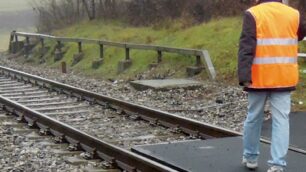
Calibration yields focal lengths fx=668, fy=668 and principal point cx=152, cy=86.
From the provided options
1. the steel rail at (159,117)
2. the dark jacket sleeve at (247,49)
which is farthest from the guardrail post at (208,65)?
the dark jacket sleeve at (247,49)

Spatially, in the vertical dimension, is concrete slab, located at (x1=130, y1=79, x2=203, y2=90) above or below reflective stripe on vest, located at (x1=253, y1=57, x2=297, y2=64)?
below

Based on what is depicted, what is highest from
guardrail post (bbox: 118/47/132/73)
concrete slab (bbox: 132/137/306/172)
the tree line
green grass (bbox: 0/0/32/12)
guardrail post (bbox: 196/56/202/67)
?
the tree line

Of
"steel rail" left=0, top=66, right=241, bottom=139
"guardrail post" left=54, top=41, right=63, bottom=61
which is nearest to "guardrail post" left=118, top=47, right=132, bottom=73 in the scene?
"steel rail" left=0, top=66, right=241, bottom=139

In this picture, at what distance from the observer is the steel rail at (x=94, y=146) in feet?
25.4

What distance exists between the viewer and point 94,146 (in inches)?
366

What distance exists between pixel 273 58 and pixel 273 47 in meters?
0.11

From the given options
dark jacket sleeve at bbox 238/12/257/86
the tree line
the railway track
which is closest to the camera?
dark jacket sleeve at bbox 238/12/257/86

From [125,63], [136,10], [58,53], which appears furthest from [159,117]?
[136,10]

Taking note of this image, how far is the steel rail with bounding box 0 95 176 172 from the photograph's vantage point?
7757 millimetres

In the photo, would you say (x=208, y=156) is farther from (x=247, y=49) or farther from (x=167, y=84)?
(x=167, y=84)

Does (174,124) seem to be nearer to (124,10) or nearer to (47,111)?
(47,111)

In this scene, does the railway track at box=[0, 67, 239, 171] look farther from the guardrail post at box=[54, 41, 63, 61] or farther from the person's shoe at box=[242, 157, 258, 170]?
the guardrail post at box=[54, 41, 63, 61]

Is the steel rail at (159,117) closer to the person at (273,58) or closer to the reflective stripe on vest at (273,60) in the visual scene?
the person at (273,58)

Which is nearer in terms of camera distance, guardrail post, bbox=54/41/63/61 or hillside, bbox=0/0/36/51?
guardrail post, bbox=54/41/63/61
